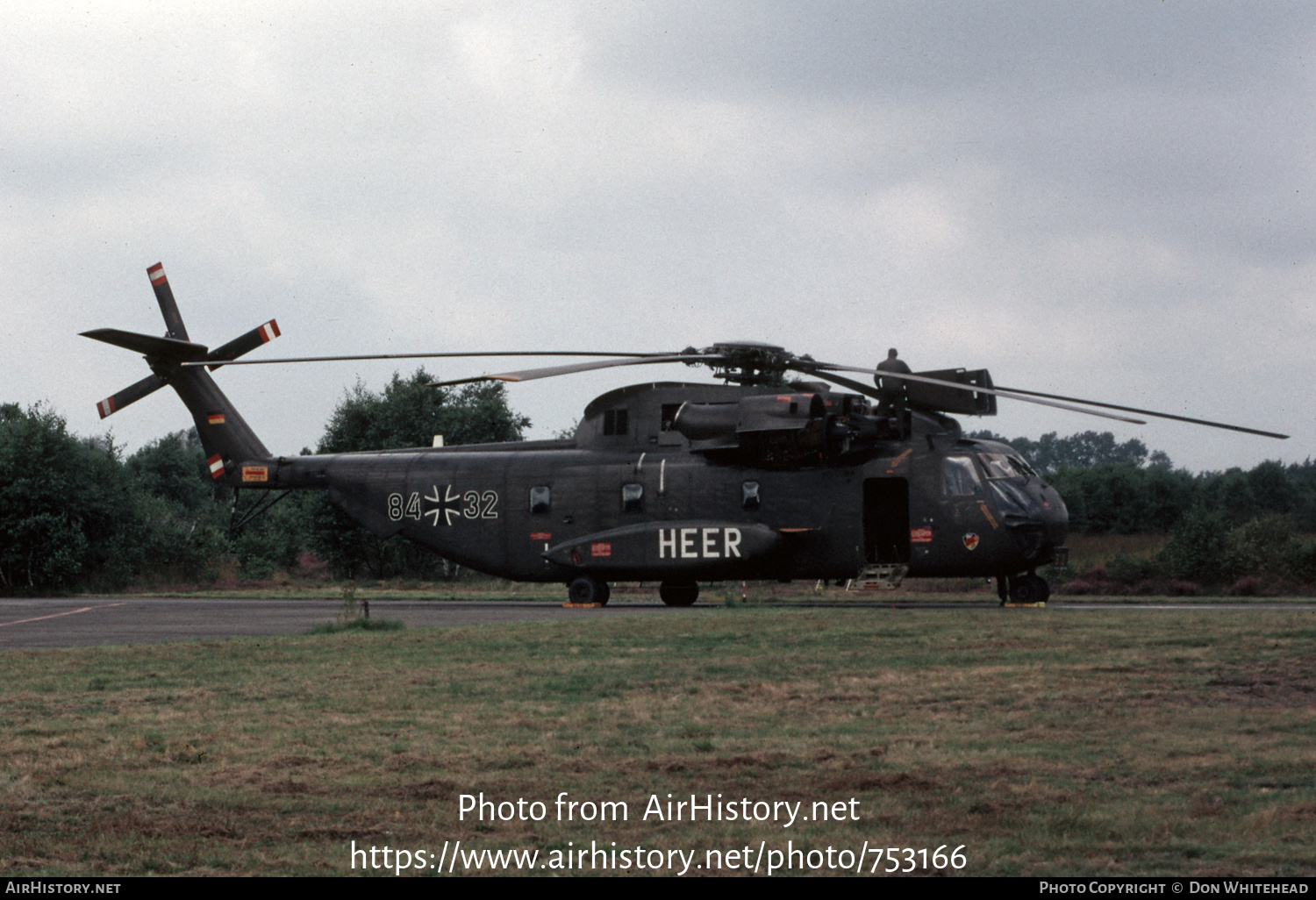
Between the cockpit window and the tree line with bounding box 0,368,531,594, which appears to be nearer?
the cockpit window

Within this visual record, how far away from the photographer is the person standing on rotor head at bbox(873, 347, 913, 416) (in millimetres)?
24891

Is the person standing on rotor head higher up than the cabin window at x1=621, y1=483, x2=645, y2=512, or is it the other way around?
the person standing on rotor head

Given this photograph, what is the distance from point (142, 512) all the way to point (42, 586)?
5120mm

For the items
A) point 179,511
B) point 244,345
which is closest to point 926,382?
point 244,345

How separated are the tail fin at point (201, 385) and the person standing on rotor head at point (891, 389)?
15.7 meters

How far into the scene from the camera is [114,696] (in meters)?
12.4

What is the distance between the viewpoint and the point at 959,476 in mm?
24641

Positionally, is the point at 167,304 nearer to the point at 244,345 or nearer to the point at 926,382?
the point at 244,345

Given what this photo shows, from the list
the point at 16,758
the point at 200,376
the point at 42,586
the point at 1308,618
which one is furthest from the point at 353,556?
the point at 16,758

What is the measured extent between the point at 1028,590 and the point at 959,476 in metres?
2.63

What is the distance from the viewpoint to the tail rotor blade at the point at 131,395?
31469 millimetres

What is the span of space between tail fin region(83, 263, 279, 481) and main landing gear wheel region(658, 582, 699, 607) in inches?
430

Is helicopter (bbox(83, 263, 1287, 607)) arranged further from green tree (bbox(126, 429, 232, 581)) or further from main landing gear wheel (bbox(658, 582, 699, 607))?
green tree (bbox(126, 429, 232, 581))

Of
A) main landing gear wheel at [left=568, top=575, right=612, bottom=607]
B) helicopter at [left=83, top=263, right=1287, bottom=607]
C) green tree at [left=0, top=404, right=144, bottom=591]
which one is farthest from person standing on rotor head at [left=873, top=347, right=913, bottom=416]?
green tree at [left=0, top=404, right=144, bottom=591]
